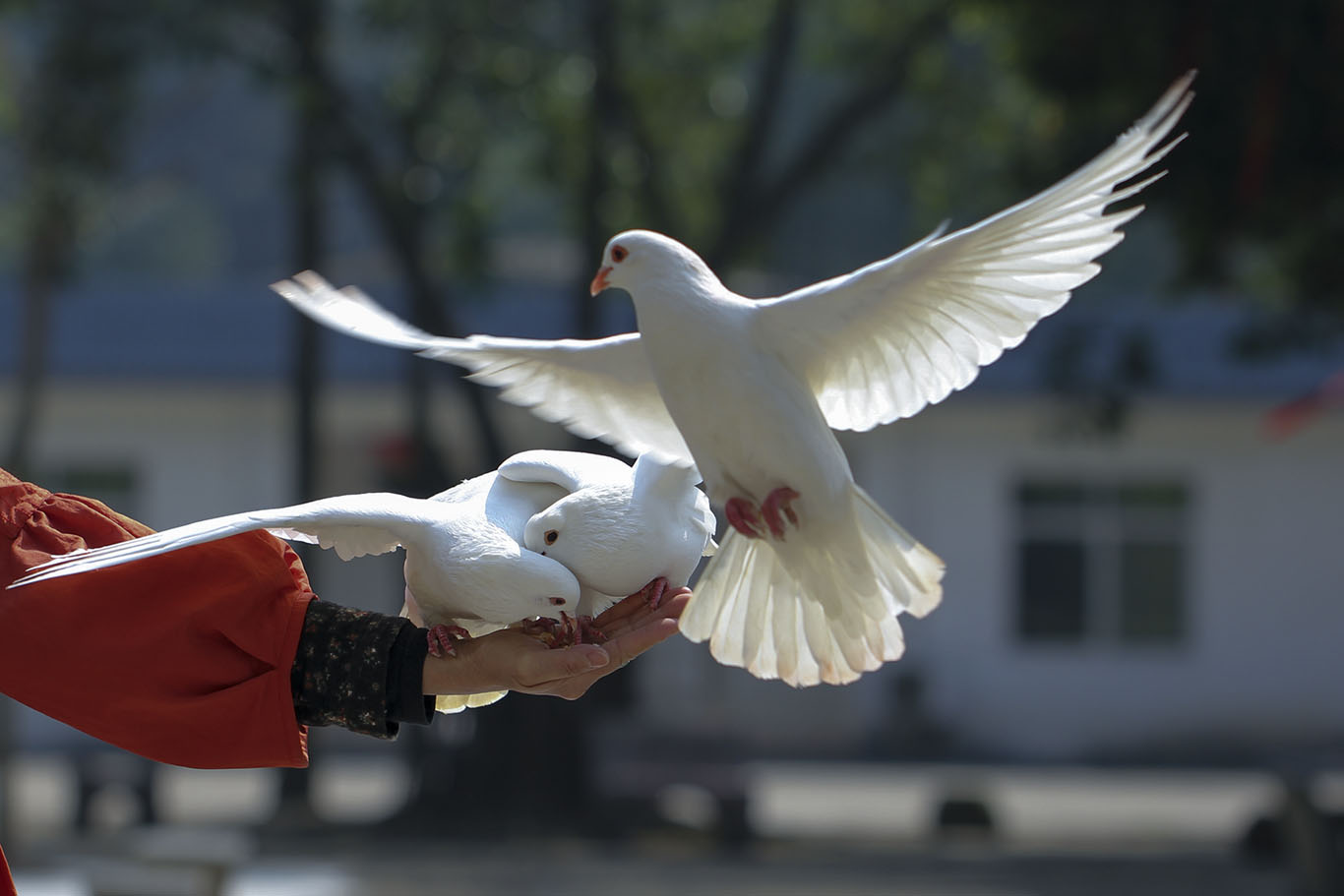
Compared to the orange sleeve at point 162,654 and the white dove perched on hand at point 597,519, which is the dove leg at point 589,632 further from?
the orange sleeve at point 162,654

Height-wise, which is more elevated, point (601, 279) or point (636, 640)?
point (601, 279)

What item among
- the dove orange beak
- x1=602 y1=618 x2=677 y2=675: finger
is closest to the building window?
the dove orange beak

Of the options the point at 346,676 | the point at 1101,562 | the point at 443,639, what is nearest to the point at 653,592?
the point at 443,639

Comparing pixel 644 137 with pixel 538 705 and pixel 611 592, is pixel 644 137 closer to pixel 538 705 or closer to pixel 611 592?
pixel 538 705

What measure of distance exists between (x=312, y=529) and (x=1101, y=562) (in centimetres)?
1549

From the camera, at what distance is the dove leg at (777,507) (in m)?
2.20

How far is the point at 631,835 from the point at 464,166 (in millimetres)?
4720

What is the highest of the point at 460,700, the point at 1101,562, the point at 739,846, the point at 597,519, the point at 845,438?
the point at 845,438

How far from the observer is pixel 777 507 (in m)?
2.20

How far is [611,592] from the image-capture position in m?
2.04

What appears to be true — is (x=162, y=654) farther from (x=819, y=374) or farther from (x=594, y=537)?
(x=819, y=374)

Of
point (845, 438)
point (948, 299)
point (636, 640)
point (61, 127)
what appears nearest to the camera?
point (636, 640)

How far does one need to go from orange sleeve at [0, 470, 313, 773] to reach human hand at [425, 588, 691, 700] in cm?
19

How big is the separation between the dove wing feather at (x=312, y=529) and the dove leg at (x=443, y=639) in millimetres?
116
